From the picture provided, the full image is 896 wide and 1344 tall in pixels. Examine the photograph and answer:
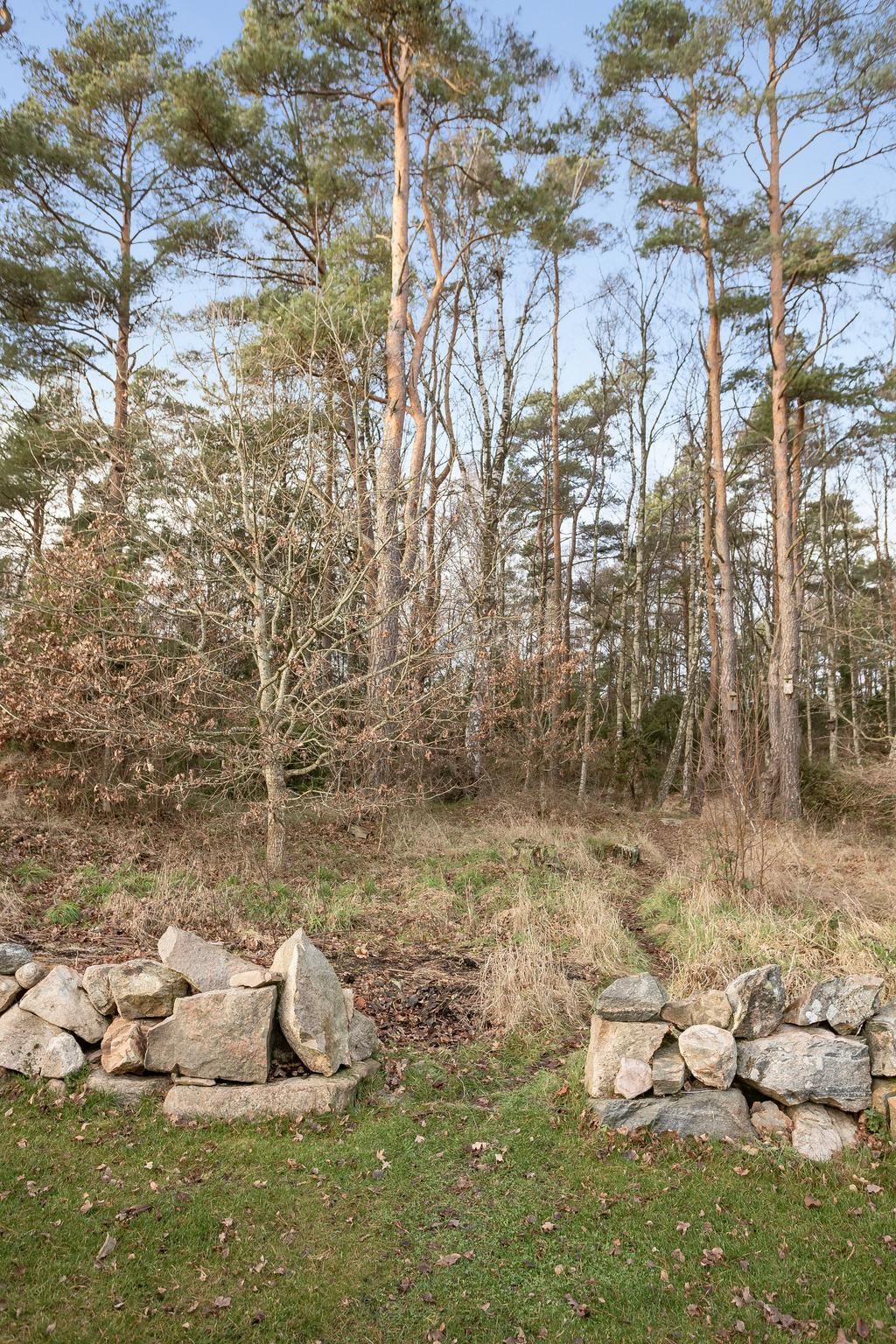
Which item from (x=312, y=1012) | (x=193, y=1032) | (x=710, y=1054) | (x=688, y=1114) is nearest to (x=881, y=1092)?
(x=710, y=1054)

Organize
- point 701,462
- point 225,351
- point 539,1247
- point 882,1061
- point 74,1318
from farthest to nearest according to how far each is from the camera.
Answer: point 701,462 → point 225,351 → point 882,1061 → point 539,1247 → point 74,1318

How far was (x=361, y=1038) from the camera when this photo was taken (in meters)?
4.84

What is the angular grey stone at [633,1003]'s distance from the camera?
4566mm

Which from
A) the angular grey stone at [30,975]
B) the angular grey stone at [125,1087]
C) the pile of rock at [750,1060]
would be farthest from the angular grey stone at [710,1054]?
the angular grey stone at [30,975]

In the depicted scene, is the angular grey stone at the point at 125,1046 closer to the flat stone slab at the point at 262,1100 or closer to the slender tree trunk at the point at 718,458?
the flat stone slab at the point at 262,1100

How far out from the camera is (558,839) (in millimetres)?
10914

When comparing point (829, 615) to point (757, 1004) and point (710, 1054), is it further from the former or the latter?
point (710, 1054)

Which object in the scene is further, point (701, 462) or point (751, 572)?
point (751, 572)

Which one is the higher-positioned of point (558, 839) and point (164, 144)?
point (164, 144)

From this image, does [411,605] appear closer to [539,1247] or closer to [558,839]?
[558,839]

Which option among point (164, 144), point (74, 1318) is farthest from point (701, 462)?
point (74, 1318)

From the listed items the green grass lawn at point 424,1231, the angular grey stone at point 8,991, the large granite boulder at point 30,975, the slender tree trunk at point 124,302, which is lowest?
the green grass lawn at point 424,1231

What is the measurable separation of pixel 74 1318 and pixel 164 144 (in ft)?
47.0

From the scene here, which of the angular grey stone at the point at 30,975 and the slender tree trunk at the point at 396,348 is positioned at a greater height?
the slender tree trunk at the point at 396,348
